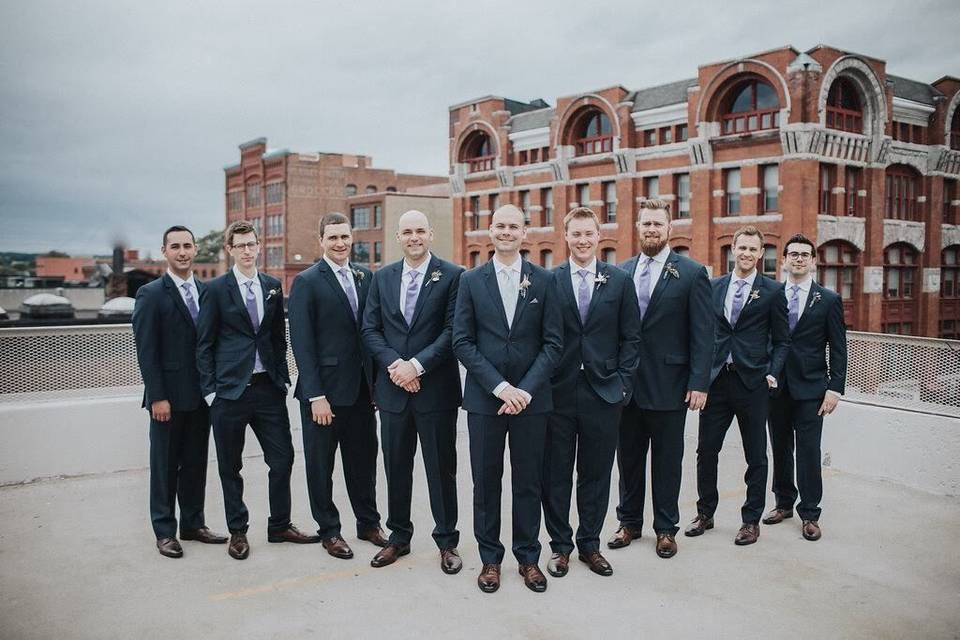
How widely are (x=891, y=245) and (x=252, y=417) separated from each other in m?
36.1

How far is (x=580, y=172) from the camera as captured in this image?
38.5 meters

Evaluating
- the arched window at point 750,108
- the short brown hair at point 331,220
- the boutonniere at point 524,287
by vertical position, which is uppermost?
the arched window at point 750,108

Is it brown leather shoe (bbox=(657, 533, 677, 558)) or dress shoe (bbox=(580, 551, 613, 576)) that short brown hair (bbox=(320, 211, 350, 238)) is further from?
brown leather shoe (bbox=(657, 533, 677, 558))

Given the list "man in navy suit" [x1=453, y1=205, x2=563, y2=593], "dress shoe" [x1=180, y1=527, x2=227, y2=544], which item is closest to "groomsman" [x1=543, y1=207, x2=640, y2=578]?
"man in navy suit" [x1=453, y1=205, x2=563, y2=593]

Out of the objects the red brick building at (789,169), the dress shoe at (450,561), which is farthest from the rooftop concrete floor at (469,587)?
the red brick building at (789,169)

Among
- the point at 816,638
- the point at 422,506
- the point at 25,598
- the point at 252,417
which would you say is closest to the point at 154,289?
the point at 252,417

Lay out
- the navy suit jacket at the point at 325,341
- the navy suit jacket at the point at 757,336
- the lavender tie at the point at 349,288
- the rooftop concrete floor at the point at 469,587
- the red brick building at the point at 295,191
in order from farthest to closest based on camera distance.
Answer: the red brick building at the point at 295,191 → the navy suit jacket at the point at 757,336 → the lavender tie at the point at 349,288 → the navy suit jacket at the point at 325,341 → the rooftop concrete floor at the point at 469,587

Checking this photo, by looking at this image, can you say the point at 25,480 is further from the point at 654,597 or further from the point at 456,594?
the point at 654,597

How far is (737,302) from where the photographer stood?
580cm

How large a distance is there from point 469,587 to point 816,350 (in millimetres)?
3423

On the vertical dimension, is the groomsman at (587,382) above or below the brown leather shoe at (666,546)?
above

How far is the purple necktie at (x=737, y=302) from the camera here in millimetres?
5781

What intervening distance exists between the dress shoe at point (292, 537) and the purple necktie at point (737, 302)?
3.77 metres

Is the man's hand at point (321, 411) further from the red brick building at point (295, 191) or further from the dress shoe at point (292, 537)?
the red brick building at point (295, 191)
